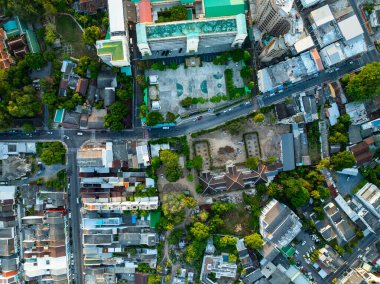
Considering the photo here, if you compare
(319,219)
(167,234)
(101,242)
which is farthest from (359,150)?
(101,242)

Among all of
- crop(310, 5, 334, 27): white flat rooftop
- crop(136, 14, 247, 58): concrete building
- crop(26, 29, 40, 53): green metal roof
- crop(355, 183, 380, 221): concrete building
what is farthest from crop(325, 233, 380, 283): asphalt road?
crop(26, 29, 40, 53): green metal roof

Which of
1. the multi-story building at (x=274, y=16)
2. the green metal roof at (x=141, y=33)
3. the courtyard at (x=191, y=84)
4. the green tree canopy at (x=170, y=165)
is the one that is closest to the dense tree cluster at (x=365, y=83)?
the multi-story building at (x=274, y=16)

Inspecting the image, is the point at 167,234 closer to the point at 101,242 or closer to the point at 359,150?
the point at 101,242

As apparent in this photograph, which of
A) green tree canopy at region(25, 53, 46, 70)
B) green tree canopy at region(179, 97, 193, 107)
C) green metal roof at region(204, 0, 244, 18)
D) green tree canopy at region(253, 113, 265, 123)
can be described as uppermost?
green metal roof at region(204, 0, 244, 18)

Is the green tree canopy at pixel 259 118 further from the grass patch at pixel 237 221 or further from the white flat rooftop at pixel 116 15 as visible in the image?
the white flat rooftop at pixel 116 15

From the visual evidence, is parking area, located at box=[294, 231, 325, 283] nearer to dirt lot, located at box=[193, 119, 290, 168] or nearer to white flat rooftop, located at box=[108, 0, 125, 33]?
dirt lot, located at box=[193, 119, 290, 168]
